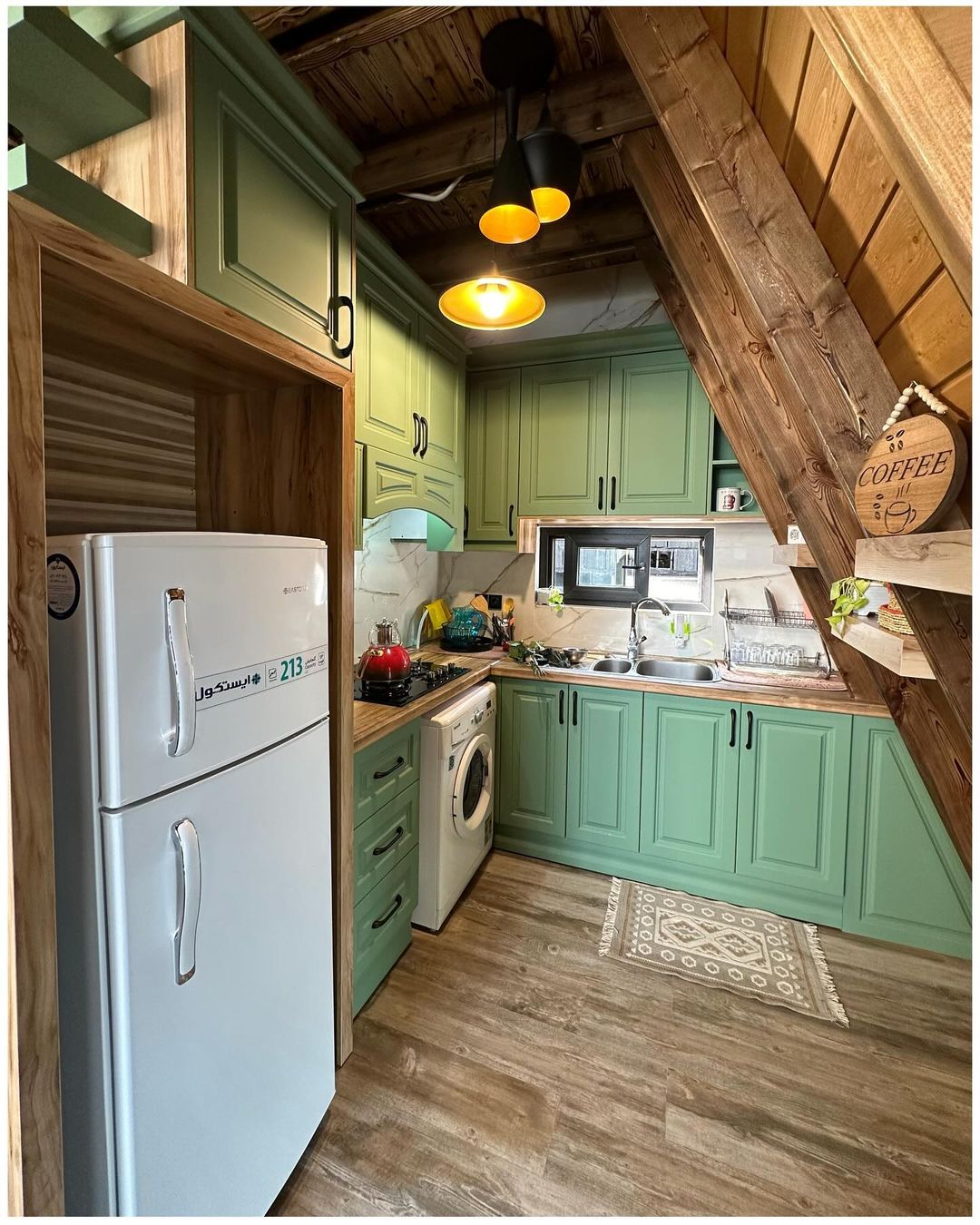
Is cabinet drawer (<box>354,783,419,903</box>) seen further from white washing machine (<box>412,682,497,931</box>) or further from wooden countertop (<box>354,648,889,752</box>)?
wooden countertop (<box>354,648,889,752</box>)

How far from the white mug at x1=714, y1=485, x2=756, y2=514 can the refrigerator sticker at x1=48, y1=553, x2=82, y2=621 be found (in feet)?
8.10

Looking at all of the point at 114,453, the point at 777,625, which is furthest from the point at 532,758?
the point at 114,453

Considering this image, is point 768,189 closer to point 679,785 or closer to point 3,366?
point 3,366

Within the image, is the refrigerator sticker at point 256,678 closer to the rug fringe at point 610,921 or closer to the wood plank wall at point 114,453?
the wood plank wall at point 114,453

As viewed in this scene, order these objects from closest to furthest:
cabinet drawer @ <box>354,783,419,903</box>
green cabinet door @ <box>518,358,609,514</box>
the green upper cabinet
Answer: the green upper cabinet
cabinet drawer @ <box>354,783,419,903</box>
green cabinet door @ <box>518,358,609,514</box>

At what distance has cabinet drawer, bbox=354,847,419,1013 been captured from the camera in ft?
5.43

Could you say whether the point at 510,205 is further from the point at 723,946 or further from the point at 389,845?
the point at 723,946

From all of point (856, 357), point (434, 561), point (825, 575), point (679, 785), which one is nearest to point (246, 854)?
point (856, 357)

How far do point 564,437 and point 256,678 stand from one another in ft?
7.13

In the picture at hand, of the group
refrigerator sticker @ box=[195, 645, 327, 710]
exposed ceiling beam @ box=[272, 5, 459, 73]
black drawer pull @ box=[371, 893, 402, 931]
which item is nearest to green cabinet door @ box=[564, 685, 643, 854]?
black drawer pull @ box=[371, 893, 402, 931]

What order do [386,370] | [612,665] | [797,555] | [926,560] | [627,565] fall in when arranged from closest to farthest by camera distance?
[926,560]
[797,555]
[386,370]
[612,665]
[627,565]

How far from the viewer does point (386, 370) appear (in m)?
1.99

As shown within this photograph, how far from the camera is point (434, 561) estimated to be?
10.5 ft

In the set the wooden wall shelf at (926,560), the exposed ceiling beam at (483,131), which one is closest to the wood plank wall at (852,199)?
the wooden wall shelf at (926,560)
